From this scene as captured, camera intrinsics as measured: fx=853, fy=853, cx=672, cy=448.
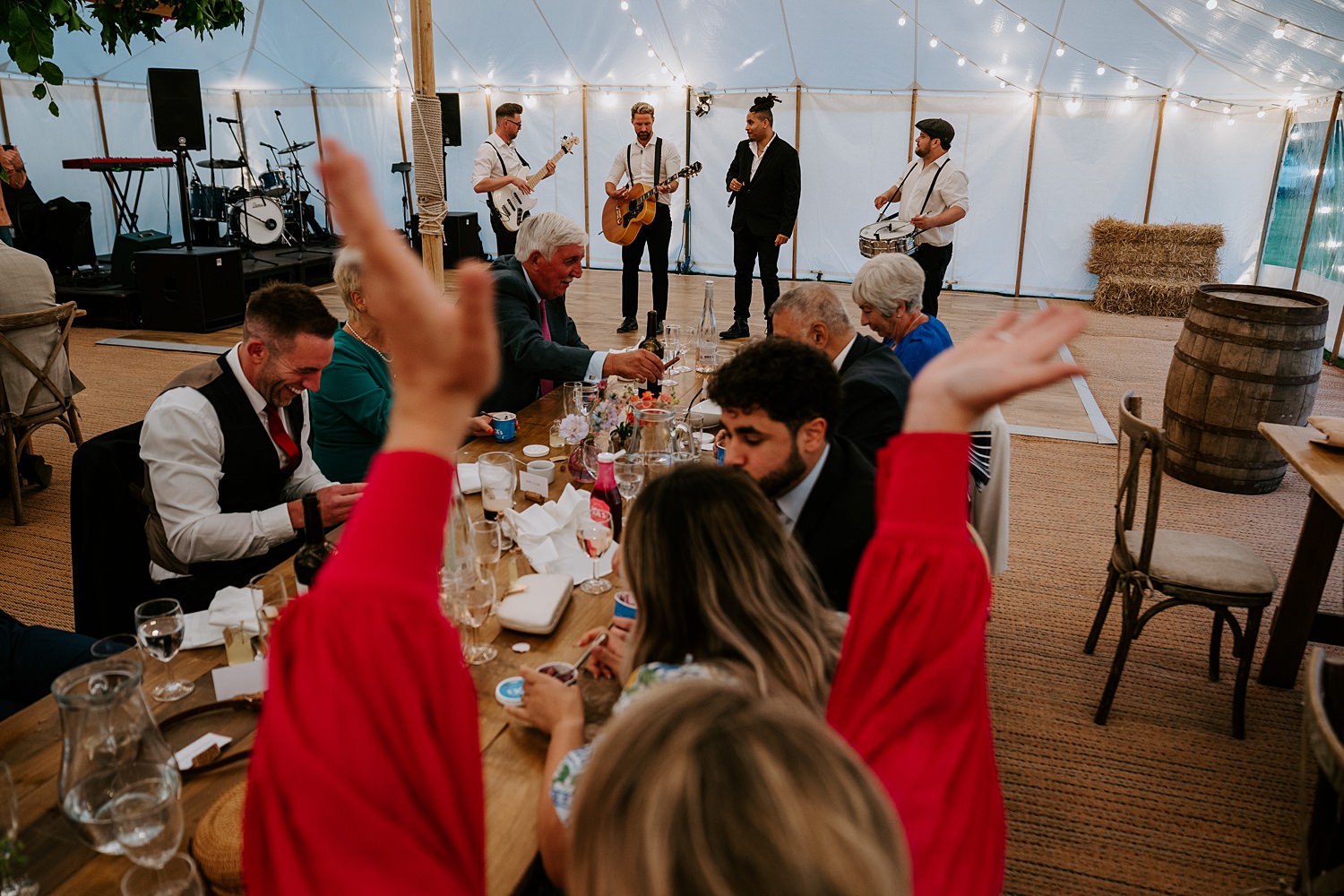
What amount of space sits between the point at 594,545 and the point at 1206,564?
7.31ft

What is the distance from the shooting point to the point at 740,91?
1125cm

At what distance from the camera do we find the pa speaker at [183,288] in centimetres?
835

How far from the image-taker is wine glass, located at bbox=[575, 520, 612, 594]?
1938 millimetres

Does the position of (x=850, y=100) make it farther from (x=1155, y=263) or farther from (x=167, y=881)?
(x=167, y=881)

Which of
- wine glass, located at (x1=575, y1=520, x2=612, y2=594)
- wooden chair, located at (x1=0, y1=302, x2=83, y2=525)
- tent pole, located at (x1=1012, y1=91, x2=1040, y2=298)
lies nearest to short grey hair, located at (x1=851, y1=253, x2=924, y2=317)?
wine glass, located at (x1=575, y1=520, x2=612, y2=594)

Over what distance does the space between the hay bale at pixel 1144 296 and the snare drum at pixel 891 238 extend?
15.2 feet

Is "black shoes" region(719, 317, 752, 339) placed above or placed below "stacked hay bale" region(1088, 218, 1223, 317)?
below

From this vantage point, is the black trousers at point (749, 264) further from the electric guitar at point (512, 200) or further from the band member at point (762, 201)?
the electric guitar at point (512, 200)

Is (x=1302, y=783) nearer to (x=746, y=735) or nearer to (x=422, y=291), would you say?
(x=746, y=735)

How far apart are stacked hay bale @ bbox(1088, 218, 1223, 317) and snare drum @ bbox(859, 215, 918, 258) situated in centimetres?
466

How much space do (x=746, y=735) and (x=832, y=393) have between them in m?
1.63

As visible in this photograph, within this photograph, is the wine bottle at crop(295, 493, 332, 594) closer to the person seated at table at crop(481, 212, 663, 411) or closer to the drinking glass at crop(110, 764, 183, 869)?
the drinking glass at crop(110, 764, 183, 869)

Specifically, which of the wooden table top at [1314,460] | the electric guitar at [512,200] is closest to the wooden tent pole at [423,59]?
the wooden table top at [1314,460]

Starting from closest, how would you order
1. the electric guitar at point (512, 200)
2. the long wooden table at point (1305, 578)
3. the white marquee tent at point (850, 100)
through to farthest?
the long wooden table at point (1305, 578) < the electric guitar at point (512, 200) < the white marquee tent at point (850, 100)
